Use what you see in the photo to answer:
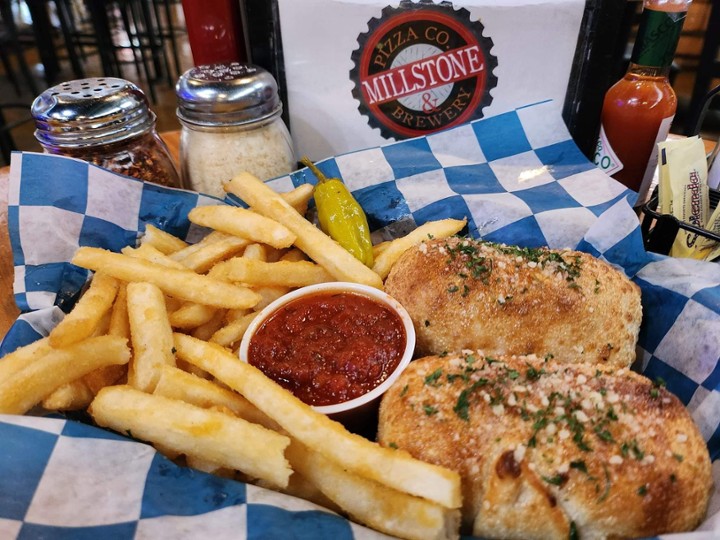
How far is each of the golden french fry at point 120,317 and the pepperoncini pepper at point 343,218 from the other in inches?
30.0

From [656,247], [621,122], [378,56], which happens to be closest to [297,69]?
[378,56]

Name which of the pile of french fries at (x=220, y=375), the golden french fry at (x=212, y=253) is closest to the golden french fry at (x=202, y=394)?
the pile of french fries at (x=220, y=375)

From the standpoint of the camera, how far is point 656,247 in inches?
80.1

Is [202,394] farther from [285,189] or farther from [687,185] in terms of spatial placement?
[687,185]

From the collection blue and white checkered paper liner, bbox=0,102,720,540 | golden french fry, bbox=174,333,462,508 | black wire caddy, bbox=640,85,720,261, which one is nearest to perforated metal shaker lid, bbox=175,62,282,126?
blue and white checkered paper liner, bbox=0,102,720,540

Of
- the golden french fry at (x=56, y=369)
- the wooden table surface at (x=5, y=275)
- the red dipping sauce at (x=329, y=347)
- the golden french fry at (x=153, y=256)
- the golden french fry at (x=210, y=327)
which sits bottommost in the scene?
the wooden table surface at (x=5, y=275)

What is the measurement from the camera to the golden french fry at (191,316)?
173 centimetres

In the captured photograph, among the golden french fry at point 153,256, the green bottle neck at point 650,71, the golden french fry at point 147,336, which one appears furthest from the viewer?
the green bottle neck at point 650,71

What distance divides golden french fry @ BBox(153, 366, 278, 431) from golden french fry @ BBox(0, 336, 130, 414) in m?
0.18

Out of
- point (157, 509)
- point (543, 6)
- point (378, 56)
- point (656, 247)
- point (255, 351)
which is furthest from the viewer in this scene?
point (378, 56)

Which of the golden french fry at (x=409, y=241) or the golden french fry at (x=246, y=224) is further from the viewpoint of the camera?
the golden french fry at (x=409, y=241)

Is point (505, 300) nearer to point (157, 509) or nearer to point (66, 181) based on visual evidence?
point (157, 509)

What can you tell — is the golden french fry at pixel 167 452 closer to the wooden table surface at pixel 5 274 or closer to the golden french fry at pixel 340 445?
the golden french fry at pixel 340 445

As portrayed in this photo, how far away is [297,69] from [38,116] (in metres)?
1.12
